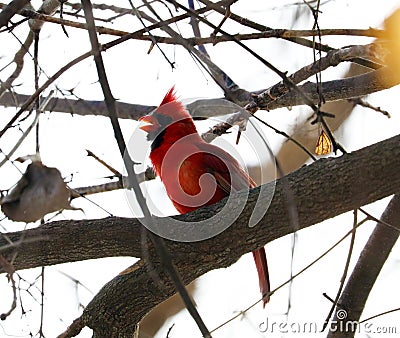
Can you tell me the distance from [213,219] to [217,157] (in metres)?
1.28

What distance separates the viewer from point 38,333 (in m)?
2.18

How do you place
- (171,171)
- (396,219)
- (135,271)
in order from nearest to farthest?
(135,271) → (396,219) → (171,171)

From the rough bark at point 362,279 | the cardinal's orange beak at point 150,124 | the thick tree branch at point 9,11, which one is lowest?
the rough bark at point 362,279

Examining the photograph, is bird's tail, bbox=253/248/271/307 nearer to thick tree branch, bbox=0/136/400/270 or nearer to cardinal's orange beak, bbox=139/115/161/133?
cardinal's orange beak, bbox=139/115/161/133

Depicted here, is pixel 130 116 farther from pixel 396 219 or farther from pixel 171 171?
pixel 396 219

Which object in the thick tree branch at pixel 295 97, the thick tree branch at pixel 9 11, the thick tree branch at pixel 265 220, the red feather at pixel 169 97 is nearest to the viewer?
the thick tree branch at pixel 9 11

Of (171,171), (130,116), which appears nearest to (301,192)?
(171,171)

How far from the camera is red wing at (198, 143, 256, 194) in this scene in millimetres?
3418

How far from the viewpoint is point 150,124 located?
3.76m

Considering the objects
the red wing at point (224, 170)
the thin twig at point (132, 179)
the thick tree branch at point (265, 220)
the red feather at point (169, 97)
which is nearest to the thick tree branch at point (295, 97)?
the red feather at point (169, 97)

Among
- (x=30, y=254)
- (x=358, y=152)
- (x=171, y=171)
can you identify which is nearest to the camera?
(x=358, y=152)

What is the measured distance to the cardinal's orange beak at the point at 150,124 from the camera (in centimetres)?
372

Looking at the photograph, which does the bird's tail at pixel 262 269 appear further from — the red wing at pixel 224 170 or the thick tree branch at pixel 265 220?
the thick tree branch at pixel 265 220

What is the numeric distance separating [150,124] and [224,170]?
513mm
